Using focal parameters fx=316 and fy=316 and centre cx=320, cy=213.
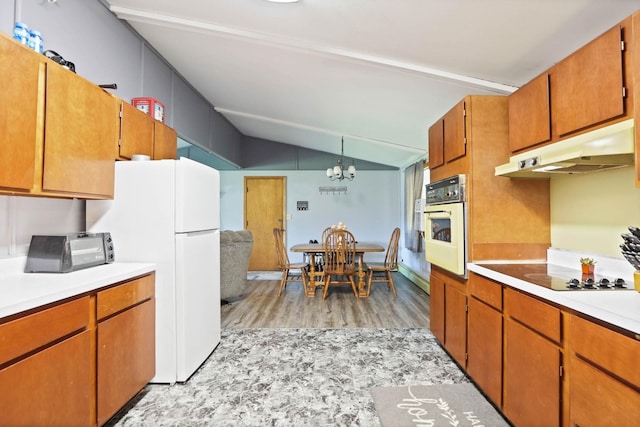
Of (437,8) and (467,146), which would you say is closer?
(437,8)

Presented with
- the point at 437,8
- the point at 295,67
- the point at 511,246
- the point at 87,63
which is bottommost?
the point at 511,246

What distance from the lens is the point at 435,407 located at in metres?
1.86

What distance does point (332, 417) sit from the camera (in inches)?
69.9

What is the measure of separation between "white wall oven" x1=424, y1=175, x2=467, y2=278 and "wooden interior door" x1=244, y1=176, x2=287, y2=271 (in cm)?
429

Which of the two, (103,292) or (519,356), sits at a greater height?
A: (103,292)

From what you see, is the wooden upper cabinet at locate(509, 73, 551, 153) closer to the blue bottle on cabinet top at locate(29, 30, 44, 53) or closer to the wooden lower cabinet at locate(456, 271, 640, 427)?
the wooden lower cabinet at locate(456, 271, 640, 427)

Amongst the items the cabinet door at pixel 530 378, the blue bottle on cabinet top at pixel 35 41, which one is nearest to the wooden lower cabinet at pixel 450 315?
the cabinet door at pixel 530 378

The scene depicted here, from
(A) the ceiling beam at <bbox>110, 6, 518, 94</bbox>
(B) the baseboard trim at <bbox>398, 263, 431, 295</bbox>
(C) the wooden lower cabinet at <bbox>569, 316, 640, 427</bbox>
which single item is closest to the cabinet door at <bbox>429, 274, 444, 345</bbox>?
(C) the wooden lower cabinet at <bbox>569, 316, 640, 427</bbox>

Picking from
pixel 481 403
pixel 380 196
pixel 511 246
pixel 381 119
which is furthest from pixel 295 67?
pixel 380 196

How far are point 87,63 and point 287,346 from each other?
2615mm

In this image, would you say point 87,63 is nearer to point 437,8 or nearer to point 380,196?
point 437,8

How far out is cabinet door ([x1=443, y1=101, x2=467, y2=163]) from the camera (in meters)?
2.21

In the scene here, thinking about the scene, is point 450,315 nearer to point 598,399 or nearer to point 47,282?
point 598,399

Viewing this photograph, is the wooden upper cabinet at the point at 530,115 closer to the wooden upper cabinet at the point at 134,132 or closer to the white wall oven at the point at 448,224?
the white wall oven at the point at 448,224
